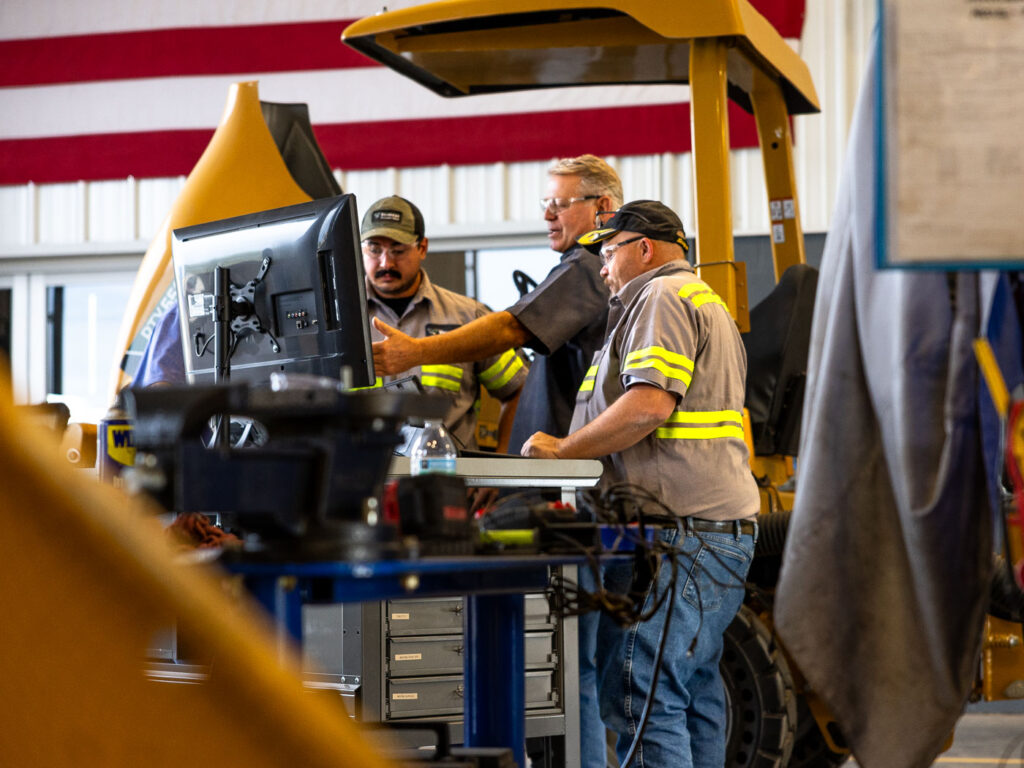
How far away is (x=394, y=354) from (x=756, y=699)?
64.2 inches

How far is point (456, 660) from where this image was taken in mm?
3459

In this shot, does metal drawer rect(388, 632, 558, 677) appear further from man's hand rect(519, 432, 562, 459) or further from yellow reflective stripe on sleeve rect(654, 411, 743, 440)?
yellow reflective stripe on sleeve rect(654, 411, 743, 440)

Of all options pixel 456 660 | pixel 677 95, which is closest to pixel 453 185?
pixel 677 95

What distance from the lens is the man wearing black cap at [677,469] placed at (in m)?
3.08

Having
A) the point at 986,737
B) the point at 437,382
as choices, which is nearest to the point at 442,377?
the point at 437,382

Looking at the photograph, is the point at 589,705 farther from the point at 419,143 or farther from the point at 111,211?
the point at 111,211

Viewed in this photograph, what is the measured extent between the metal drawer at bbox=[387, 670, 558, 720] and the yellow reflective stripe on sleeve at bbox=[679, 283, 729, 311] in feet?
3.51

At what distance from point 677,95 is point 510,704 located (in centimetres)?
626

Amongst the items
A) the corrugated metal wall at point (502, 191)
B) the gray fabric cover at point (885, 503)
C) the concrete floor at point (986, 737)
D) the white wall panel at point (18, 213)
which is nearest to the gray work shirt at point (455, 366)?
the concrete floor at point (986, 737)

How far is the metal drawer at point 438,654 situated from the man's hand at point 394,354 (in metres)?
0.71

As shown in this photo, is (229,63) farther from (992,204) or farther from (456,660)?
(992,204)

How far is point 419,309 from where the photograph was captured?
4355 millimetres

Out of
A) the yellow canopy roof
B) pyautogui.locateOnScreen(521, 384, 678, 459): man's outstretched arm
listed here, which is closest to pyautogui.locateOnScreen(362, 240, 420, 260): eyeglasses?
the yellow canopy roof

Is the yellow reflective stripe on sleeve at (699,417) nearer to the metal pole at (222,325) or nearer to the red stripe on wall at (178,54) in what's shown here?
the metal pole at (222,325)
